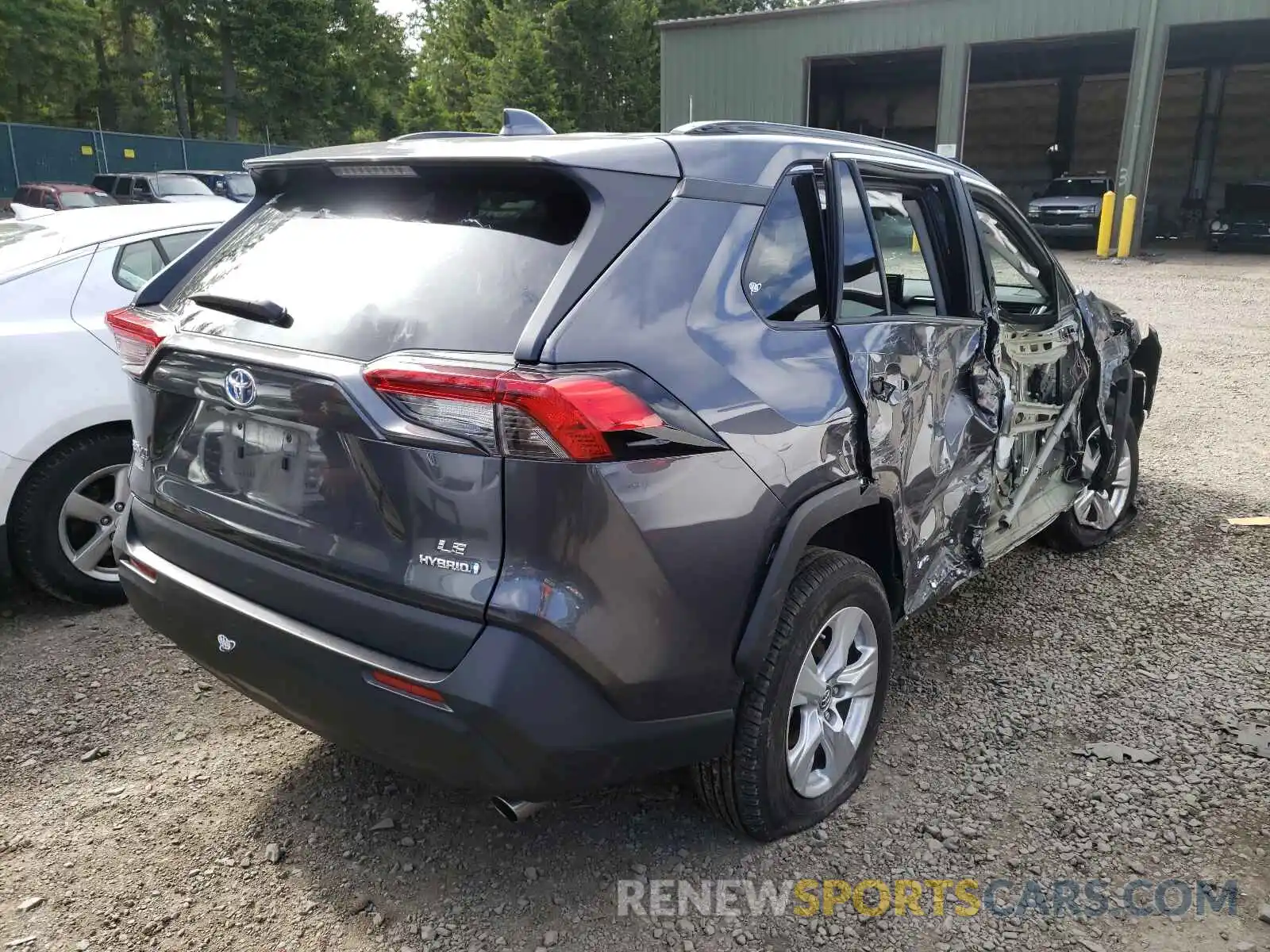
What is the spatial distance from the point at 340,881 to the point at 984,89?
36320 millimetres

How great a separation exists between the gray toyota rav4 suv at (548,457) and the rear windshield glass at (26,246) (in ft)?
5.49

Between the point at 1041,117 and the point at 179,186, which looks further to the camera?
the point at 1041,117

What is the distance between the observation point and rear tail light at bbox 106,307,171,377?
8.47 feet

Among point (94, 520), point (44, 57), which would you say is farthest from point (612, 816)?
point (44, 57)

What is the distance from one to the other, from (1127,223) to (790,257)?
2083cm

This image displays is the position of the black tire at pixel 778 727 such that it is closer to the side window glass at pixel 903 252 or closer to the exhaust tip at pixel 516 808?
the exhaust tip at pixel 516 808

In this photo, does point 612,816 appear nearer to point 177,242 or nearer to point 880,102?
point 177,242

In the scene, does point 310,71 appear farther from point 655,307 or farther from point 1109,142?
point 655,307

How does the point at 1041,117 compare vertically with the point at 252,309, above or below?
above

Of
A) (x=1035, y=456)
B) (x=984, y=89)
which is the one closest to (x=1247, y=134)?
(x=984, y=89)

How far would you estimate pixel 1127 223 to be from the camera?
2022 centimetres

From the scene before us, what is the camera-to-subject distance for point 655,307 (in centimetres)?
212

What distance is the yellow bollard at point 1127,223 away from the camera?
65.9 feet

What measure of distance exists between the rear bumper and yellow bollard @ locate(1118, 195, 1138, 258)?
841 inches
